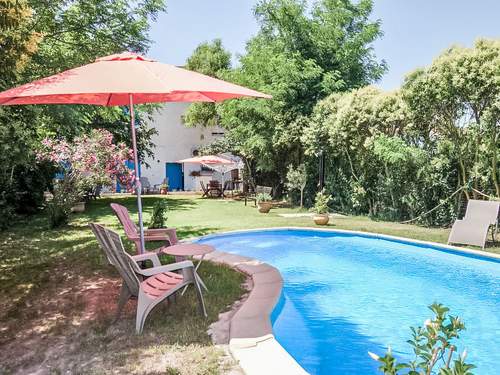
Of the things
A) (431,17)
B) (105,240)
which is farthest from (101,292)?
(431,17)

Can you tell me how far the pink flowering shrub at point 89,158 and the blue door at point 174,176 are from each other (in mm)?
18115

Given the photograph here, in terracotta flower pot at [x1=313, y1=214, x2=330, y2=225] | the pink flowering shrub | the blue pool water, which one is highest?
the pink flowering shrub

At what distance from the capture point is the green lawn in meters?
3.49

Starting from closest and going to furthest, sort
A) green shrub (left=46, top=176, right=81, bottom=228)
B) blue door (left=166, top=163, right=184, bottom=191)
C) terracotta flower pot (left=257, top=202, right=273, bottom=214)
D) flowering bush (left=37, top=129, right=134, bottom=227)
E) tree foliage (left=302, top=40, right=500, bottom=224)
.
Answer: tree foliage (left=302, top=40, right=500, bottom=224) → green shrub (left=46, top=176, right=81, bottom=228) → flowering bush (left=37, top=129, right=134, bottom=227) → terracotta flower pot (left=257, top=202, right=273, bottom=214) → blue door (left=166, top=163, right=184, bottom=191)

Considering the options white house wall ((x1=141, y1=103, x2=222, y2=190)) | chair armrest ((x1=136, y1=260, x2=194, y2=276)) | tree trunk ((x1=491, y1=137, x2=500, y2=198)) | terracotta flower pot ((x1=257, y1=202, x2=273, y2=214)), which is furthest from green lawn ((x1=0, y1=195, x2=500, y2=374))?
white house wall ((x1=141, y1=103, x2=222, y2=190))

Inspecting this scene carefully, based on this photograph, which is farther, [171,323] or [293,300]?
[293,300]

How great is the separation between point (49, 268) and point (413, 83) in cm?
974

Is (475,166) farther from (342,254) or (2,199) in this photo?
(2,199)

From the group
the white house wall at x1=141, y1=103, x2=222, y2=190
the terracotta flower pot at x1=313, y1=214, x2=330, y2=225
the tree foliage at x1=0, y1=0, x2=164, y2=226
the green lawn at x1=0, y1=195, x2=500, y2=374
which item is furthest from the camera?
the white house wall at x1=141, y1=103, x2=222, y2=190

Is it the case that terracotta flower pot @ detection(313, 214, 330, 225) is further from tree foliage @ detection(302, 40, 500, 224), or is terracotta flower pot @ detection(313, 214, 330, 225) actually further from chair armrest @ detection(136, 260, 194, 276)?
chair armrest @ detection(136, 260, 194, 276)

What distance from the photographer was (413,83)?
35.4 feet

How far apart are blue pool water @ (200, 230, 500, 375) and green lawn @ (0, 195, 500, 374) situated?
1.08m

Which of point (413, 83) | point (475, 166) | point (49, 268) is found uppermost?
point (413, 83)

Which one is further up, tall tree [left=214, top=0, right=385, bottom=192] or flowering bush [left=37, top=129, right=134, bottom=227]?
tall tree [left=214, top=0, right=385, bottom=192]
